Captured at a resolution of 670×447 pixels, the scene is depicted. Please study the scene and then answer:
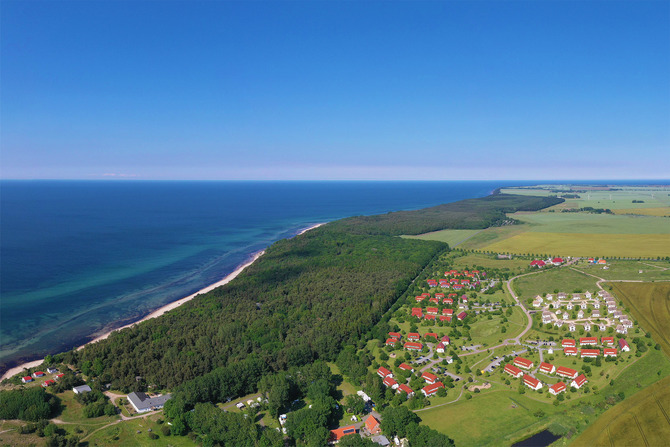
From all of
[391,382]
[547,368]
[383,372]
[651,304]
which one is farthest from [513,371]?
[651,304]

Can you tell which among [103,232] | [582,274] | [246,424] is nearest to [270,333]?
[246,424]

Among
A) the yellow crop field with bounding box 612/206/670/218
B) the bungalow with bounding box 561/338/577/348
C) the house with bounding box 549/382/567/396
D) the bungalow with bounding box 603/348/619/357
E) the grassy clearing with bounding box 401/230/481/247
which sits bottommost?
the house with bounding box 549/382/567/396

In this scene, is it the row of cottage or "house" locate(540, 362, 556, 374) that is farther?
"house" locate(540, 362, 556, 374)

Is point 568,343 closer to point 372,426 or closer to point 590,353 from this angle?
point 590,353

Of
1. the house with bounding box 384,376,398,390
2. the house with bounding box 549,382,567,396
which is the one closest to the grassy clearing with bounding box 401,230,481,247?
the house with bounding box 549,382,567,396

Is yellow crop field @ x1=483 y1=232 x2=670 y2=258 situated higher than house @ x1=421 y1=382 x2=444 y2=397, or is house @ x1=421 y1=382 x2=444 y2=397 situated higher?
yellow crop field @ x1=483 y1=232 x2=670 y2=258

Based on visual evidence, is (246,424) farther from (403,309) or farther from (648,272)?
(648,272)

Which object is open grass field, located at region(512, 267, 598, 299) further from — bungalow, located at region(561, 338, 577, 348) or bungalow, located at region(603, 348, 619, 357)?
bungalow, located at region(603, 348, 619, 357)
